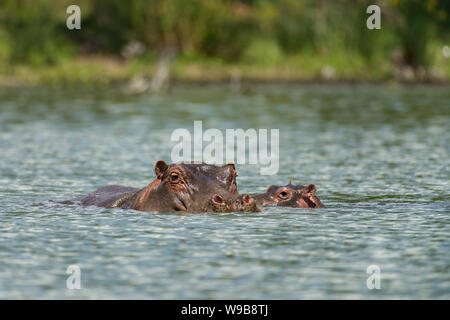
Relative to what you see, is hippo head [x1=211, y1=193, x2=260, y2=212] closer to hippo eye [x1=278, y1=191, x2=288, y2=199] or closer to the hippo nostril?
the hippo nostril

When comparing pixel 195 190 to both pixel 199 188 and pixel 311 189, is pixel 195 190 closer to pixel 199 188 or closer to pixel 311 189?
→ pixel 199 188

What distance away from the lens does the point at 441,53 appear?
50594mm

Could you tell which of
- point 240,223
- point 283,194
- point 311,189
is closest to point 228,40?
point 283,194

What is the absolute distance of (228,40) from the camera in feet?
178

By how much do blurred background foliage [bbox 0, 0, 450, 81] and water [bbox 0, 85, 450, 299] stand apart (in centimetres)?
1640

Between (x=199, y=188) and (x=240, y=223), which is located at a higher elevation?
(x=199, y=188)

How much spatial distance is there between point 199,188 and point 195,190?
0.06 metres

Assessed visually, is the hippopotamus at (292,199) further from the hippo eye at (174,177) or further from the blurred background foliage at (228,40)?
the blurred background foliage at (228,40)

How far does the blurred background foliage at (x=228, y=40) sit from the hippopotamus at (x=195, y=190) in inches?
1359

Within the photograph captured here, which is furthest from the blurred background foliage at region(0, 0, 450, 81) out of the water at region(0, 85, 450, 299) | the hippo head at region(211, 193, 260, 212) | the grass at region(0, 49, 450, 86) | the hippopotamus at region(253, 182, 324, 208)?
the hippo head at region(211, 193, 260, 212)

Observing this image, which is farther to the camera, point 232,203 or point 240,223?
point 232,203

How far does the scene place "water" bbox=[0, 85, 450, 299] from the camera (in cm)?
1190
